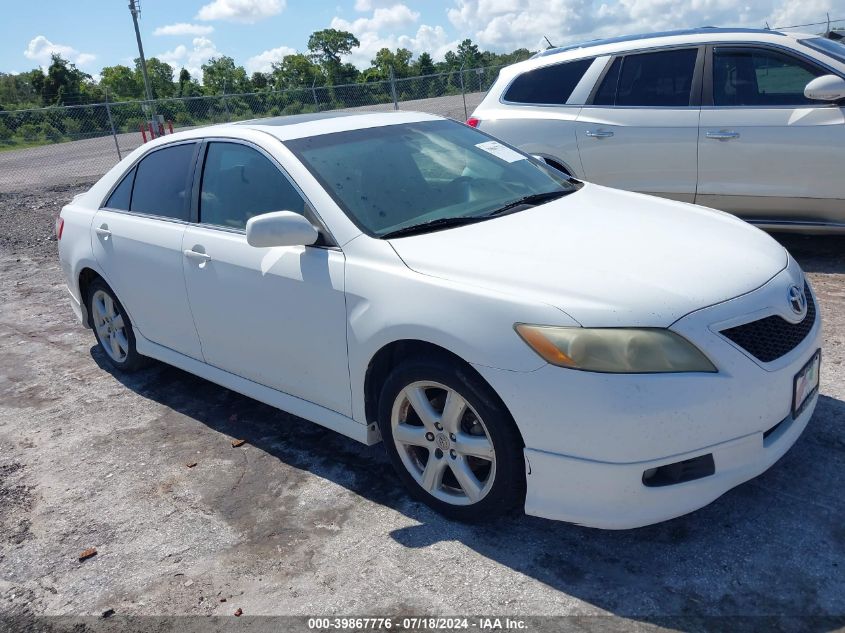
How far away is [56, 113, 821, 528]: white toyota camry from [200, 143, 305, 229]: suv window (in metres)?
0.01

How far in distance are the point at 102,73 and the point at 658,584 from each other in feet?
309

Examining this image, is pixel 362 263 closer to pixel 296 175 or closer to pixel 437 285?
pixel 437 285

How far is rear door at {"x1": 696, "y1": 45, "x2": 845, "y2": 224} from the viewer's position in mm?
5809

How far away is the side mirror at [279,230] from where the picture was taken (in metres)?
3.38

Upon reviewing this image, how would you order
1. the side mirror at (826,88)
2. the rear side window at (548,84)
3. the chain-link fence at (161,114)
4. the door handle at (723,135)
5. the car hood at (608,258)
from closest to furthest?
the car hood at (608,258), the side mirror at (826,88), the door handle at (723,135), the rear side window at (548,84), the chain-link fence at (161,114)

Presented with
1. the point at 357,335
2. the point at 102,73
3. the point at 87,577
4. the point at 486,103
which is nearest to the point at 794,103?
the point at 486,103

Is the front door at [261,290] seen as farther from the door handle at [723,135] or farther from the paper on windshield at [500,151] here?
the door handle at [723,135]

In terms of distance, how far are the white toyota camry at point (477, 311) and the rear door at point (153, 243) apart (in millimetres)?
19

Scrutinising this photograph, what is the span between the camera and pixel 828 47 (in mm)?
6086

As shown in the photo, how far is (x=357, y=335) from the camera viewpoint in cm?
329

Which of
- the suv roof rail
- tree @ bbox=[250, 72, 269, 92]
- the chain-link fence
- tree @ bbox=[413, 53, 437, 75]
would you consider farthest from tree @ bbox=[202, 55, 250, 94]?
the suv roof rail

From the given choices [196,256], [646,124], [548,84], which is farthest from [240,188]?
[548,84]

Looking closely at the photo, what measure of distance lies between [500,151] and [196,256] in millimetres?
1746

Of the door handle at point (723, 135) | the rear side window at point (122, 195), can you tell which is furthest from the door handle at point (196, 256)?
the door handle at point (723, 135)
